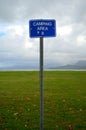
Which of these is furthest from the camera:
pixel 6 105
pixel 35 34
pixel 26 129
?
pixel 6 105

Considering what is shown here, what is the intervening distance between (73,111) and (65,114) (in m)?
0.94

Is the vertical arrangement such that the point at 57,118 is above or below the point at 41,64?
below

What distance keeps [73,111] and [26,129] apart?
159 inches

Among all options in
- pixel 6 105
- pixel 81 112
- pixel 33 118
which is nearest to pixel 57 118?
pixel 33 118

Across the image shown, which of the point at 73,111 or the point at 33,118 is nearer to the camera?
the point at 33,118

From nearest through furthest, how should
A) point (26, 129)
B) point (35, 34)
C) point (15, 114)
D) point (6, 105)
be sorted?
point (35, 34), point (26, 129), point (15, 114), point (6, 105)

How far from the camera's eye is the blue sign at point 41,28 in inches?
325

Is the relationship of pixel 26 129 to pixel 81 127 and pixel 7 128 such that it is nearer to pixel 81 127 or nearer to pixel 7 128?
pixel 7 128

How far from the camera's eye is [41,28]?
827 cm

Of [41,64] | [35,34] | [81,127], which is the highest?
[35,34]

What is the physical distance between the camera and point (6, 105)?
16656mm

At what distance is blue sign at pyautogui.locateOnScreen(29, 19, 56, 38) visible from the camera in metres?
8.26

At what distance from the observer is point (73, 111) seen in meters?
14.5

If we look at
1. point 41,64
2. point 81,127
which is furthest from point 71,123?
point 41,64
